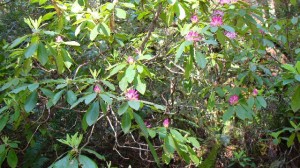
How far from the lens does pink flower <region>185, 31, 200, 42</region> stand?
76.8 inches

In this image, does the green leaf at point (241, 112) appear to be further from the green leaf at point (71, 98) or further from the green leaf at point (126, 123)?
the green leaf at point (71, 98)

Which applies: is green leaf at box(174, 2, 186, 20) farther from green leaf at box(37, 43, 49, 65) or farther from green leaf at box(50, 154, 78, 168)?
green leaf at box(50, 154, 78, 168)

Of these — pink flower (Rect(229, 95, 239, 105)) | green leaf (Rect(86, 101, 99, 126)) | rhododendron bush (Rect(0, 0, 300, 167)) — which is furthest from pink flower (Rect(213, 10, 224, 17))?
green leaf (Rect(86, 101, 99, 126))

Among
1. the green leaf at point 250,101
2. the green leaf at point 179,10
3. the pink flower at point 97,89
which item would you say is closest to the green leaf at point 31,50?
the pink flower at point 97,89

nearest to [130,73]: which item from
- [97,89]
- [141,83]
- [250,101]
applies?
[141,83]

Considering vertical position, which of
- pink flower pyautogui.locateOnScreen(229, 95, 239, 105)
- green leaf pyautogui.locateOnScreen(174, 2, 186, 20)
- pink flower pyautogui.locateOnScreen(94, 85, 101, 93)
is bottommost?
pink flower pyautogui.locateOnScreen(229, 95, 239, 105)

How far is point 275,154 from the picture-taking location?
11.5ft

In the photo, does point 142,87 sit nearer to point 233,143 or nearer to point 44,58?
point 44,58

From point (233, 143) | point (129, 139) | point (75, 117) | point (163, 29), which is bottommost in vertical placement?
point (233, 143)

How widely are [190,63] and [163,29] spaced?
1.28 meters

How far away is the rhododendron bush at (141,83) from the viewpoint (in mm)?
1931

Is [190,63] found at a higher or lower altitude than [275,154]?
higher

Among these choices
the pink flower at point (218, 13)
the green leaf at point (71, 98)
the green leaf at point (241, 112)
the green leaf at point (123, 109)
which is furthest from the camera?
the pink flower at point (218, 13)

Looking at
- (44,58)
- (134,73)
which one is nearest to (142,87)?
(134,73)
